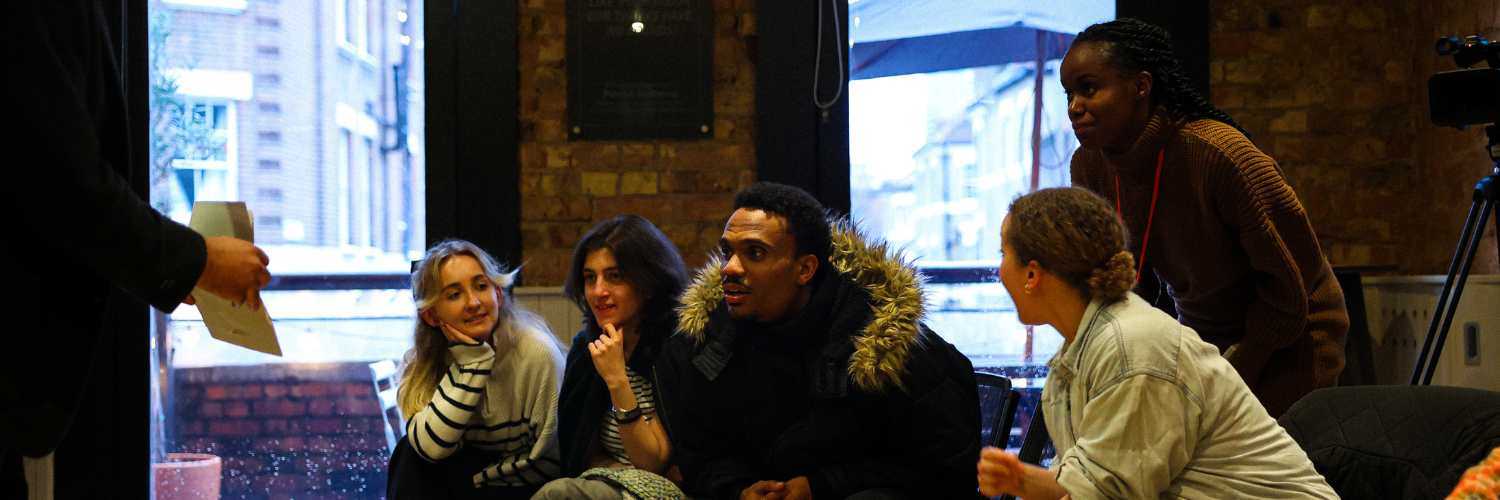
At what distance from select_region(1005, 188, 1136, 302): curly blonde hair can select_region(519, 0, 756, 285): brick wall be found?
2.18 m

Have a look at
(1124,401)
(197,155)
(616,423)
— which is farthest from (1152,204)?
(197,155)

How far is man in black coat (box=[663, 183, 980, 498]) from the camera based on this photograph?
2.71 meters

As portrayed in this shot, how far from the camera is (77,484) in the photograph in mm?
3996

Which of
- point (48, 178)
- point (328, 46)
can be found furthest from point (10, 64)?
point (328, 46)

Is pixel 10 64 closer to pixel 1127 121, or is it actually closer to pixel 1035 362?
pixel 1127 121

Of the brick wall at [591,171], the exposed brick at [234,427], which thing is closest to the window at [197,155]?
the exposed brick at [234,427]

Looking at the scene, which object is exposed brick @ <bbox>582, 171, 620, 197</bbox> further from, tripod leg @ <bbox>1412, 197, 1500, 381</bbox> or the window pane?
tripod leg @ <bbox>1412, 197, 1500, 381</bbox>

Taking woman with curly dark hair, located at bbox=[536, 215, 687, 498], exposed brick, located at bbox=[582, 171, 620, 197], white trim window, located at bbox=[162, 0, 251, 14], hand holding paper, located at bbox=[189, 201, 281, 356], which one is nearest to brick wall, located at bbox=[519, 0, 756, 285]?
exposed brick, located at bbox=[582, 171, 620, 197]

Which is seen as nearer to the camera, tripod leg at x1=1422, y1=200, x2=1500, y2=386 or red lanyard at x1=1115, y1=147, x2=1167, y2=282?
red lanyard at x1=1115, y1=147, x2=1167, y2=282

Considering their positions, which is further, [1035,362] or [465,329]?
A: [1035,362]

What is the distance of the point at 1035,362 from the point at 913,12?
1251mm

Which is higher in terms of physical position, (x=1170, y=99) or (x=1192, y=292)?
(x=1170, y=99)

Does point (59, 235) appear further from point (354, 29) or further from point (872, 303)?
point (354, 29)

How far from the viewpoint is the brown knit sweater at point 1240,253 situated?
2.60m
